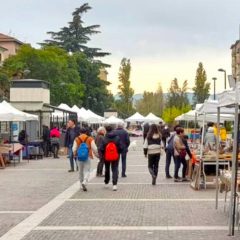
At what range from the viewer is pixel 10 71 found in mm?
65500

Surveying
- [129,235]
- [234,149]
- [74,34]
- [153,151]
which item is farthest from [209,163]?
[74,34]

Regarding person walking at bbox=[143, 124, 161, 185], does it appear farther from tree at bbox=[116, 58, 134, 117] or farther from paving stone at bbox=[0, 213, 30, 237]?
tree at bbox=[116, 58, 134, 117]

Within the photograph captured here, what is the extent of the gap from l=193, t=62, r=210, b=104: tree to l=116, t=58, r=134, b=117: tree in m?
26.0

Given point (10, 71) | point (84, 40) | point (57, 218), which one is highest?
point (84, 40)

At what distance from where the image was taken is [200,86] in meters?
106

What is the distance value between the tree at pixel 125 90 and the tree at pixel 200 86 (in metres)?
26.0

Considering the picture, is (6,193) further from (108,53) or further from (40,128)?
(108,53)

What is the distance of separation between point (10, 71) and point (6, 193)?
165ft

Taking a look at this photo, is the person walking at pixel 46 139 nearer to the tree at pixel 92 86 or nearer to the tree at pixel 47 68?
the tree at pixel 47 68

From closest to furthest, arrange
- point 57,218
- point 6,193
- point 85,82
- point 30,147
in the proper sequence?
point 57,218, point 6,193, point 30,147, point 85,82

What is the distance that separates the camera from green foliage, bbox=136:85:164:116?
145 meters

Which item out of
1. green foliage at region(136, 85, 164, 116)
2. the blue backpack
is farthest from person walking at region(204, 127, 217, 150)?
green foliage at region(136, 85, 164, 116)

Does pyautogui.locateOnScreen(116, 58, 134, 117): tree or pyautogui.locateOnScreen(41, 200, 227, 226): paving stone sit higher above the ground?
pyautogui.locateOnScreen(116, 58, 134, 117): tree

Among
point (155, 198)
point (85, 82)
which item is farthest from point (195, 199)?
point (85, 82)
